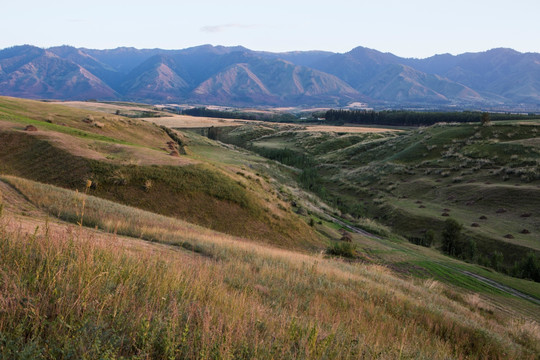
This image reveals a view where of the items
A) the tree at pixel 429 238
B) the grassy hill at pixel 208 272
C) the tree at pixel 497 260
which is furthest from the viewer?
the tree at pixel 429 238

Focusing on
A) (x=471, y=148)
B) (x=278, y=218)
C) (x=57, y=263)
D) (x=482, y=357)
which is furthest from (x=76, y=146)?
(x=471, y=148)

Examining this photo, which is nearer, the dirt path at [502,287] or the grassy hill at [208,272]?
the grassy hill at [208,272]

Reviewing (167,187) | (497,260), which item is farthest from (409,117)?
(167,187)

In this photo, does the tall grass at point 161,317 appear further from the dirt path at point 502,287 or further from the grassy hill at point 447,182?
the grassy hill at point 447,182

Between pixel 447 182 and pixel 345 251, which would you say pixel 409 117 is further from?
pixel 345 251

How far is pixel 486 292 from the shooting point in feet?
59.4

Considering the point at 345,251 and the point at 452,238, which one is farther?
the point at 452,238

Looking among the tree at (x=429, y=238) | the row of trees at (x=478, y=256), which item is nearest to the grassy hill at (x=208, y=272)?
the tree at (x=429, y=238)

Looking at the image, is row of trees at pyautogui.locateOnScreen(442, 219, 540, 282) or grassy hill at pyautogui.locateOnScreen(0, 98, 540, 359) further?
row of trees at pyautogui.locateOnScreen(442, 219, 540, 282)

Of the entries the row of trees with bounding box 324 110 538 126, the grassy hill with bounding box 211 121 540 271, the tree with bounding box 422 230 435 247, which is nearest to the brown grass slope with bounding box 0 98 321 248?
the tree with bounding box 422 230 435 247

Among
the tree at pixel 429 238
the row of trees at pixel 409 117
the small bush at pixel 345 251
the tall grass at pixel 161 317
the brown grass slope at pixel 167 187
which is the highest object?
the row of trees at pixel 409 117

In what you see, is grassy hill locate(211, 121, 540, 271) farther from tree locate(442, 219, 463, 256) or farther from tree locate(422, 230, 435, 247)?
tree locate(442, 219, 463, 256)

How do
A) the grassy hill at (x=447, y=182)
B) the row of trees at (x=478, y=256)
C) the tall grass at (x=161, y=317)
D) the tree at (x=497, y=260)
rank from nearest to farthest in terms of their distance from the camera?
the tall grass at (x=161, y=317), the row of trees at (x=478, y=256), the tree at (x=497, y=260), the grassy hill at (x=447, y=182)

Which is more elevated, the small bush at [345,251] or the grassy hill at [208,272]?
the grassy hill at [208,272]
